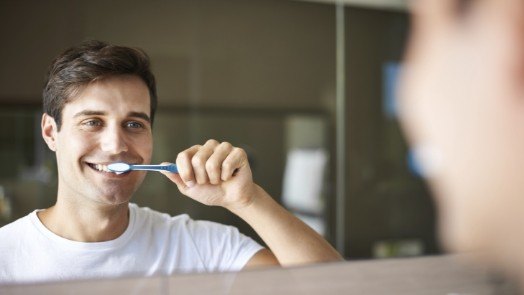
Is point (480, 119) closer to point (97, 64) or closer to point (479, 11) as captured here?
point (479, 11)

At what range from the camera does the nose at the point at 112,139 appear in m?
0.69

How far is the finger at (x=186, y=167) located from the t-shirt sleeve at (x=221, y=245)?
0.06 m

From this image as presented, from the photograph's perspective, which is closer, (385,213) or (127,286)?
(127,286)

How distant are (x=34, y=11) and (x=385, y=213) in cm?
62

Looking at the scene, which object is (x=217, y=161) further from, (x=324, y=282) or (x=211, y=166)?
(x=324, y=282)

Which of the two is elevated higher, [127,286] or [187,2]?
[187,2]

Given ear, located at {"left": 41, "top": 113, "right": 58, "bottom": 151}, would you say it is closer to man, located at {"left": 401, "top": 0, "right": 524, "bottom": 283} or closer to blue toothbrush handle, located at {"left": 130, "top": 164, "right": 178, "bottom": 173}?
blue toothbrush handle, located at {"left": 130, "top": 164, "right": 178, "bottom": 173}

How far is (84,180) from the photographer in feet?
2.29

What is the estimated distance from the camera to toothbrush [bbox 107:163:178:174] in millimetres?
705

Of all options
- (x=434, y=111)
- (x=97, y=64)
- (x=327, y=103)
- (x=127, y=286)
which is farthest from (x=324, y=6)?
(x=127, y=286)

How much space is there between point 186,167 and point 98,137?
0.12m

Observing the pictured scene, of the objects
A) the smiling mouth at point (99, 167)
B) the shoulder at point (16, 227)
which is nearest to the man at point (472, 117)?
the smiling mouth at point (99, 167)

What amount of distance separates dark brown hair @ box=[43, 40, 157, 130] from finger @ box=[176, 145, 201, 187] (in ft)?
0.40

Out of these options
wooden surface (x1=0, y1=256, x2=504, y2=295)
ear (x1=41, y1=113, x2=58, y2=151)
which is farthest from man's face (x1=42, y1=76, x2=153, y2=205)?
wooden surface (x1=0, y1=256, x2=504, y2=295)
